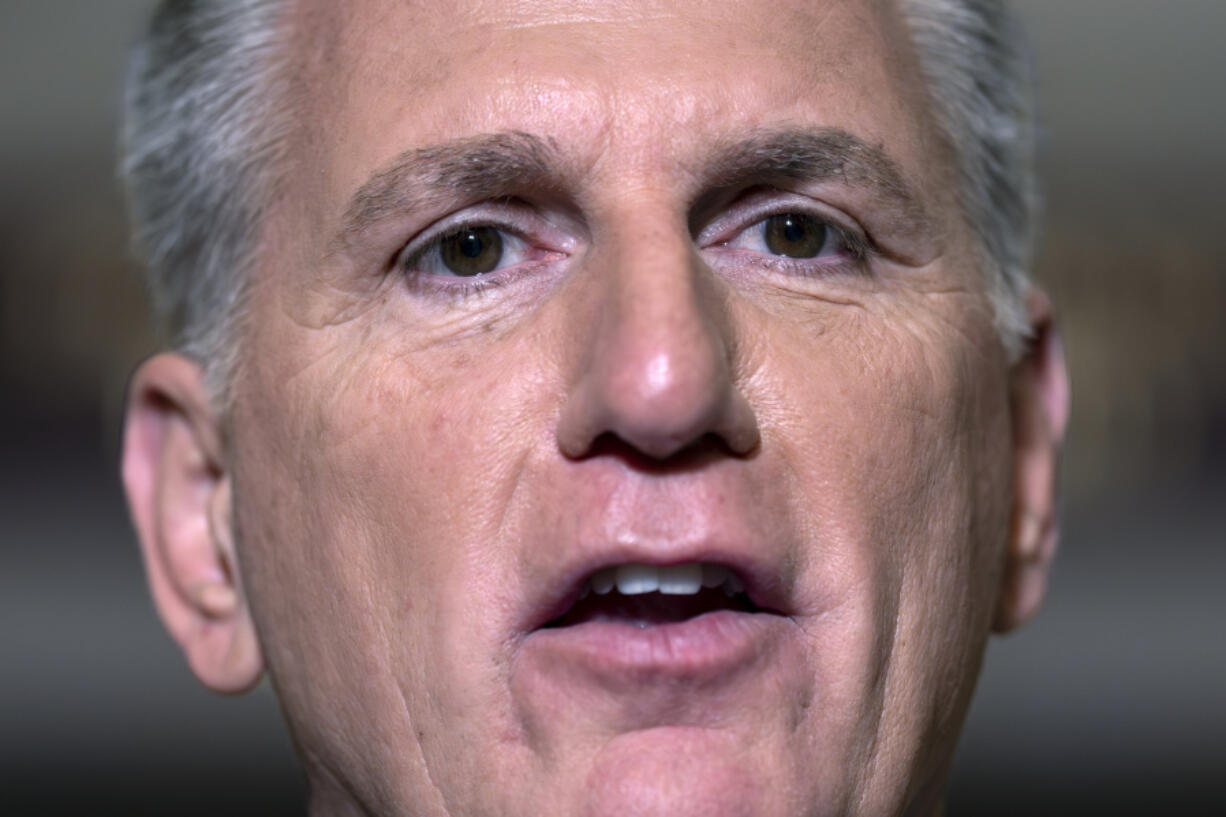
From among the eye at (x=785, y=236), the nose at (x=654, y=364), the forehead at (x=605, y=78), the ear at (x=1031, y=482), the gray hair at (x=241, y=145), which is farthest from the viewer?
the ear at (x=1031, y=482)

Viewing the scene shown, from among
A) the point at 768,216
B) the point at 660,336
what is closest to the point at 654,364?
the point at 660,336

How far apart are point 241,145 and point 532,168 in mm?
375

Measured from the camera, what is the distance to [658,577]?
123cm

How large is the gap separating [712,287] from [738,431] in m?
0.14

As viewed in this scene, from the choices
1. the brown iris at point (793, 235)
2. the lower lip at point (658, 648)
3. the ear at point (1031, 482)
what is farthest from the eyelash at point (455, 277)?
the ear at point (1031, 482)

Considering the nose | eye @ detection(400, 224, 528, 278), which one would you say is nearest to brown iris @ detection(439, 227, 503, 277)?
eye @ detection(400, 224, 528, 278)

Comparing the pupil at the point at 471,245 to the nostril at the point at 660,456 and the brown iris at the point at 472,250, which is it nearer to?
the brown iris at the point at 472,250

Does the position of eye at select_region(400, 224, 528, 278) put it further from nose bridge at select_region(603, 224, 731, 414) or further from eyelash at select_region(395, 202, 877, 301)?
nose bridge at select_region(603, 224, 731, 414)

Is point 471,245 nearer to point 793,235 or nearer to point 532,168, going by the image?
point 532,168

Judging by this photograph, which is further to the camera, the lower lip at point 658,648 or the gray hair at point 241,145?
the gray hair at point 241,145

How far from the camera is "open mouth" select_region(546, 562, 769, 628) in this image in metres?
1.23

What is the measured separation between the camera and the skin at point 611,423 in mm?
1190

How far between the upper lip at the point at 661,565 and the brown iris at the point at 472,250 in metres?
0.32

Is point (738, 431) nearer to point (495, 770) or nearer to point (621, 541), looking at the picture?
point (621, 541)
